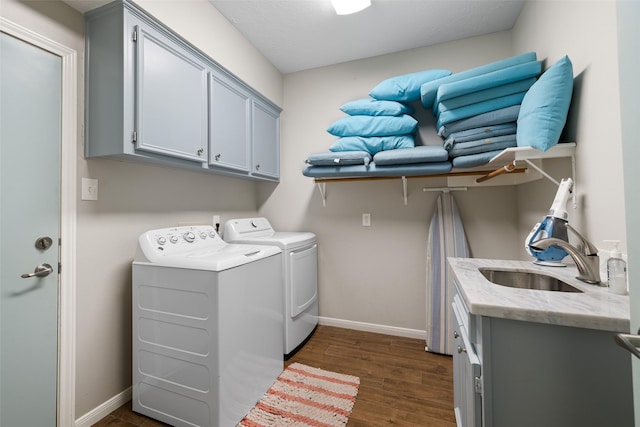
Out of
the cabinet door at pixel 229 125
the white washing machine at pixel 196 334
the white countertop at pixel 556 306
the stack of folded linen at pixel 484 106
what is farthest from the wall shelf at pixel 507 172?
the white washing machine at pixel 196 334

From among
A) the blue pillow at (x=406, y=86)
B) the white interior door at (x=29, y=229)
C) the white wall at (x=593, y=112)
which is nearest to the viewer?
the white wall at (x=593, y=112)

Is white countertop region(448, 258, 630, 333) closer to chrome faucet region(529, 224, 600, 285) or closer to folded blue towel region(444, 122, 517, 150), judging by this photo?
chrome faucet region(529, 224, 600, 285)

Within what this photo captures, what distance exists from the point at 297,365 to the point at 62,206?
181 cm

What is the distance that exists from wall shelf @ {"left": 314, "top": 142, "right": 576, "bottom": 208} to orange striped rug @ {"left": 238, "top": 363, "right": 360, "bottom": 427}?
1.55 m

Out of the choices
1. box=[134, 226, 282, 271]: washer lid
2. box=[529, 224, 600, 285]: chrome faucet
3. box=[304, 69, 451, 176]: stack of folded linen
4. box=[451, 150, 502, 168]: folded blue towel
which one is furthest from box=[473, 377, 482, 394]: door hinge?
box=[304, 69, 451, 176]: stack of folded linen

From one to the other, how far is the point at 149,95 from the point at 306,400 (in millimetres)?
2037

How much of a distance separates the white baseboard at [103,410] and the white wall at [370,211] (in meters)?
1.69

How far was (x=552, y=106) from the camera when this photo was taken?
125cm

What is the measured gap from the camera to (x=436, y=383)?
1797 mm

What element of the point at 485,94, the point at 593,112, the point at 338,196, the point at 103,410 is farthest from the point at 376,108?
the point at 103,410

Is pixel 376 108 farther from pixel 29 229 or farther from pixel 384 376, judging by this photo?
pixel 29 229

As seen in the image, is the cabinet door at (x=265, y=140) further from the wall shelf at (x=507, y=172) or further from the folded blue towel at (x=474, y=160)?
the folded blue towel at (x=474, y=160)

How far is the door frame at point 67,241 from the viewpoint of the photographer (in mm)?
1333

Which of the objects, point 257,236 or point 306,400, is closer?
point 306,400
